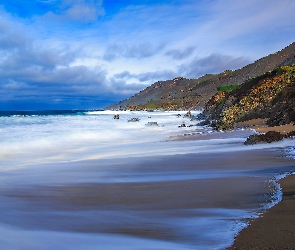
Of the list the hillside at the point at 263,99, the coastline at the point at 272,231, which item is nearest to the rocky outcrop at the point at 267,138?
the hillside at the point at 263,99

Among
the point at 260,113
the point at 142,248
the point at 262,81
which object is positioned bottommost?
the point at 142,248

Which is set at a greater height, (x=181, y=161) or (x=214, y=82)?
(x=214, y=82)

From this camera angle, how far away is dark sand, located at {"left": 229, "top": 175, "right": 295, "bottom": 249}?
3459mm

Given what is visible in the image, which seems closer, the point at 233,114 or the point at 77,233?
the point at 77,233

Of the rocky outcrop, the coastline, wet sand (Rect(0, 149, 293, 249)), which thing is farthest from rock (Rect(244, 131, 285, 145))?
the coastline

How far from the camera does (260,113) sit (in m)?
22.8

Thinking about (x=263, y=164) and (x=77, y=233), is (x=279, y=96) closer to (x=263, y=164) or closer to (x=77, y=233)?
(x=263, y=164)

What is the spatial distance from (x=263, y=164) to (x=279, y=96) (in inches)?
611

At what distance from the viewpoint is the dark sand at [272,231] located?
136 inches

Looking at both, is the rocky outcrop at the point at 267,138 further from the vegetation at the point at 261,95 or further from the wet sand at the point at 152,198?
the vegetation at the point at 261,95

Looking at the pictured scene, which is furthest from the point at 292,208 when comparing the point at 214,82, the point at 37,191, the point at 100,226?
the point at 214,82

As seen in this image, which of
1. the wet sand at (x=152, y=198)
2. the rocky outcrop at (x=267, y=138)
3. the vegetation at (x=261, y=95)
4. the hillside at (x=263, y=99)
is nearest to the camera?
the wet sand at (x=152, y=198)

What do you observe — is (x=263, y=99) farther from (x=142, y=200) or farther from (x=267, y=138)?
(x=142, y=200)

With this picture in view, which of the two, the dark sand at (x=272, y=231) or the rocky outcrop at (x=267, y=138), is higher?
the rocky outcrop at (x=267, y=138)
